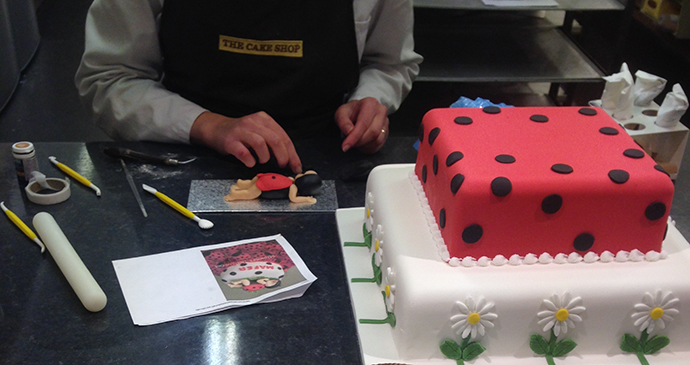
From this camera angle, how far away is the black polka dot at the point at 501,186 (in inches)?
33.7

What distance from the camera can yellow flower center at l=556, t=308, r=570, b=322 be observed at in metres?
0.88

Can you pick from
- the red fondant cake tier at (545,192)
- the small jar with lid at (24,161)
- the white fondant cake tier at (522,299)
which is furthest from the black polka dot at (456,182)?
the small jar with lid at (24,161)

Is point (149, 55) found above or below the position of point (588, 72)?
above

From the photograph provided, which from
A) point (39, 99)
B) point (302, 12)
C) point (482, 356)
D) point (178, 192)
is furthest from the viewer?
point (39, 99)

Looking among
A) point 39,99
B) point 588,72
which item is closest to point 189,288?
point 588,72

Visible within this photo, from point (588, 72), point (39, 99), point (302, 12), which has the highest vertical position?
point (302, 12)

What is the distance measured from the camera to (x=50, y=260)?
1.07 metres

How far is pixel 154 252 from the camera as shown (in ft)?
3.58

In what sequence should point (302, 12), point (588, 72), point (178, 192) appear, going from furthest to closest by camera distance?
point (588, 72), point (302, 12), point (178, 192)

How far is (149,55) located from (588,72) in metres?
2.10

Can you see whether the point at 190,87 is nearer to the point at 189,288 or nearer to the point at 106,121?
the point at 106,121

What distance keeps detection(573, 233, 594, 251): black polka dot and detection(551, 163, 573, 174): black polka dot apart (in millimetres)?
101

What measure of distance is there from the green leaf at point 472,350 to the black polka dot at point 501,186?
22cm

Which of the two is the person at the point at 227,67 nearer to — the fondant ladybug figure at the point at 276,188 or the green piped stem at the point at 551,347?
the fondant ladybug figure at the point at 276,188
